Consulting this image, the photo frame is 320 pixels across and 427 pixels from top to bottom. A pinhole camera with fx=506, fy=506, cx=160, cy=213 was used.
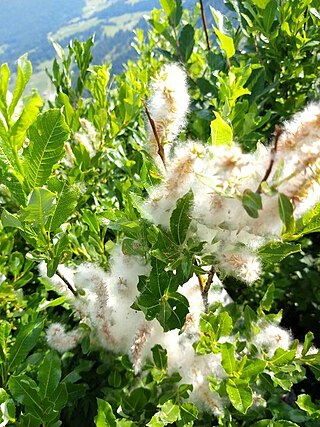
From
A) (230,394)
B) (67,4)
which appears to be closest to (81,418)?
(230,394)

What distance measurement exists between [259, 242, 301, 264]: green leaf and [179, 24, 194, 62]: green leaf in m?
1.15

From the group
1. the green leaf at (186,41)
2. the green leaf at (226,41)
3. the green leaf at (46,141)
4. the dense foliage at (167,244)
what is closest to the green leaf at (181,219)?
the dense foliage at (167,244)

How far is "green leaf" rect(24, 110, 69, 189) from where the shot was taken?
97 cm

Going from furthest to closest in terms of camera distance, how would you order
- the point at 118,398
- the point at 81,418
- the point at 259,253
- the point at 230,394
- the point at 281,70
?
1. the point at 281,70
2. the point at 81,418
3. the point at 118,398
4. the point at 230,394
5. the point at 259,253

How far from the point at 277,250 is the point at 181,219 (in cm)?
18

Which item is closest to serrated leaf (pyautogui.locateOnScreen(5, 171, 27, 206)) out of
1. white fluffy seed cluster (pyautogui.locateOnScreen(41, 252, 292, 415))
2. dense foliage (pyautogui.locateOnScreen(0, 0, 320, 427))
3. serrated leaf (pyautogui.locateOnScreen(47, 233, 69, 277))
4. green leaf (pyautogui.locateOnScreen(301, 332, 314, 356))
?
dense foliage (pyautogui.locateOnScreen(0, 0, 320, 427))

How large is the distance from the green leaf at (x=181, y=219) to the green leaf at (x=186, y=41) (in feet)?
3.65

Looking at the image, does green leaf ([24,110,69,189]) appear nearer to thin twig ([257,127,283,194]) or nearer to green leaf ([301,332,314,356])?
thin twig ([257,127,283,194])

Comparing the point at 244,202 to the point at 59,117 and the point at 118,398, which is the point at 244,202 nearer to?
the point at 59,117

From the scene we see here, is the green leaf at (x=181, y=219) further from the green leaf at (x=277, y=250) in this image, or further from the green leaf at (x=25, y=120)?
Answer: the green leaf at (x=25, y=120)

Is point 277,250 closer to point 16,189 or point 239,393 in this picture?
point 239,393

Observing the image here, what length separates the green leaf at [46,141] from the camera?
3.17 ft

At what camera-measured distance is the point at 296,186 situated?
0.72 meters

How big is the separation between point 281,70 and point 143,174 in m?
0.89
